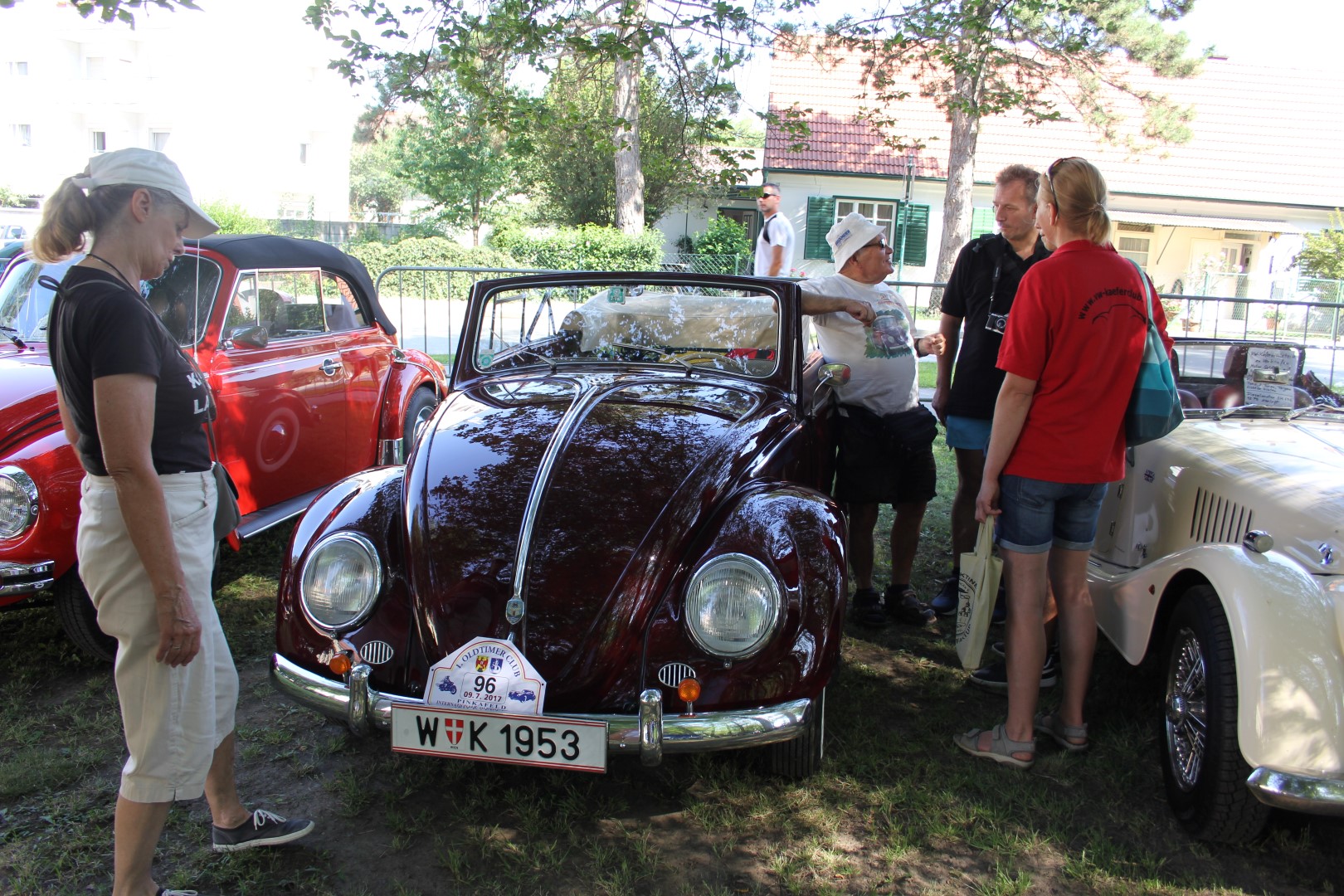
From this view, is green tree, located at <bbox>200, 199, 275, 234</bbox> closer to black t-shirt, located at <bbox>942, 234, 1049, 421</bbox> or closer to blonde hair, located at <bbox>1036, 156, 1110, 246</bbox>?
black t-shirt, located at <bbox>942, 234, 1049, 421</bbox>

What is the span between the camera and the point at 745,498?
3102 mm

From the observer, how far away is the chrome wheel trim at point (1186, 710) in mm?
2783

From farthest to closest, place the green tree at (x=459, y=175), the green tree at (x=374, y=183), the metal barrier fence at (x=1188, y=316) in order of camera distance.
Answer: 1. the green tree at (x=374, y=183)
2. the green tree at (x=459, y=175)
3. the metal barrier fence at (x=1188, y=316)

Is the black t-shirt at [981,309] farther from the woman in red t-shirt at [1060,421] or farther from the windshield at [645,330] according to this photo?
the woman in red t-shirt at [1060,421]

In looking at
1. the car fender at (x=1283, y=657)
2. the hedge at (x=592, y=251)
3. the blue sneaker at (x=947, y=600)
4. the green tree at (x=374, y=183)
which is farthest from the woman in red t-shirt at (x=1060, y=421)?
the green tree at (x=374, y=183)

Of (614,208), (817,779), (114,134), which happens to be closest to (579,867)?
(817,779)

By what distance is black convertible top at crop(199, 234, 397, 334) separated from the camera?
514cm

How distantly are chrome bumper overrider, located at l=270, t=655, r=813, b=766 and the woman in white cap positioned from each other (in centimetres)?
38

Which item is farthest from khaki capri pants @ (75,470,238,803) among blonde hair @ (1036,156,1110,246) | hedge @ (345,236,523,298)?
hedge @ (345,236,523,298)

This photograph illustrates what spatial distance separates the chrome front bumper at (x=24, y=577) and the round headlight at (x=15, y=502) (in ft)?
0.40

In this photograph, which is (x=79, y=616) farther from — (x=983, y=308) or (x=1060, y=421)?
(x=983, y=308)

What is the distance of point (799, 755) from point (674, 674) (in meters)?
0.69

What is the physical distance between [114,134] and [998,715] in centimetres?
5263

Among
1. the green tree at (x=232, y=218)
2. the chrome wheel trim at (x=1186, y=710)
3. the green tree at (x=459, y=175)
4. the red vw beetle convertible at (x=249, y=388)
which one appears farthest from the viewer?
the green tree at (x=459, y=175)
